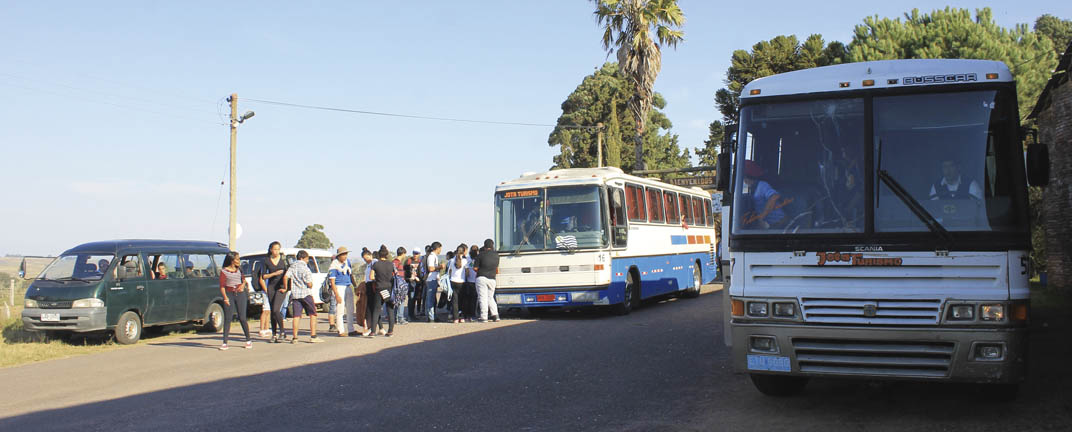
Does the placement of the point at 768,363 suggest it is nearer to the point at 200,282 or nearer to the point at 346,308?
the point at 346,308

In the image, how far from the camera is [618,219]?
1881cm

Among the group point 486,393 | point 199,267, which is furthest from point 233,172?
point 486,393

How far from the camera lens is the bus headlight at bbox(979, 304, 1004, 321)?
6.91 meters

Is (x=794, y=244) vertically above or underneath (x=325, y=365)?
above

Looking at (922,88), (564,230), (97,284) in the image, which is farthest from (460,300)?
(922,88)

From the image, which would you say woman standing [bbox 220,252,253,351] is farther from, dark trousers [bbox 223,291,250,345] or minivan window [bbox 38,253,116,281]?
minivan window [bbox 38,253,116,281]

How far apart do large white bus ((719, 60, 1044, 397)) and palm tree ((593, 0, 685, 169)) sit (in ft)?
82.7

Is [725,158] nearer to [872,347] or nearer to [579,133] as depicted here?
[872,347]

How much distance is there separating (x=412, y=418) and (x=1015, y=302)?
5119 mm

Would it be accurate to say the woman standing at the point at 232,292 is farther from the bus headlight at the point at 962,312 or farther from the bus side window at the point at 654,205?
the bus headlight at the point at 962,312

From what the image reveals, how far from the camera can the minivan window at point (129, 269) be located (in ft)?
54.9

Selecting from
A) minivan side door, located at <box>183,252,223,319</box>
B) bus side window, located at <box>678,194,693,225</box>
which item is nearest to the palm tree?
bus side window, located at <box>678,194,693,225</box>

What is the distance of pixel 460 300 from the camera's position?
2020cm

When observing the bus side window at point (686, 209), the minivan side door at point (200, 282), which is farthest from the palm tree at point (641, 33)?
the minivan side door at point (200, 282)
